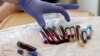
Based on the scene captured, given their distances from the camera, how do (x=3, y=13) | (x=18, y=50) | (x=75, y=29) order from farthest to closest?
1. (x=3, y=13)
2. (x=75, y=29)
3. (x=18, y=50)

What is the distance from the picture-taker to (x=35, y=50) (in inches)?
24.8

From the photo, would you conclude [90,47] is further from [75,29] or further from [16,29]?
[16,29]

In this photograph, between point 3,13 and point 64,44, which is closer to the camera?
point 64,44

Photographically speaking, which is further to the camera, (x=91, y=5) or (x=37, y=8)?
(x=91, y=5)

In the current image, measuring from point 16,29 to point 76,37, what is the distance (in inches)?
9.1

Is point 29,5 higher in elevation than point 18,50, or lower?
higher

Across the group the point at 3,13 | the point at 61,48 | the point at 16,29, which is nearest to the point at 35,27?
the point at 16,29

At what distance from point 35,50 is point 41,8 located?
16cm

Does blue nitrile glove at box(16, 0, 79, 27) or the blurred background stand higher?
blue nitrile glove at box(16, 0, 79, 27)

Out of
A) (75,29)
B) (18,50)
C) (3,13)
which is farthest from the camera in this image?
(3,13)

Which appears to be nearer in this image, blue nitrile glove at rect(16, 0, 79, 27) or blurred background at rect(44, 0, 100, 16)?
blue nitrile glove at rect(16, 0, 79, 27)

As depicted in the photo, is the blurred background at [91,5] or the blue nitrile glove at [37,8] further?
the blurred background at [91,5]

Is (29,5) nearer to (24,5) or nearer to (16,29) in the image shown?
(24,5)

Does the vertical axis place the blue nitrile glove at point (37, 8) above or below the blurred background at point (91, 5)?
above
